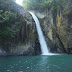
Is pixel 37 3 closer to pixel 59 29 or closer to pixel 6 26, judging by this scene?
pixel 59 29

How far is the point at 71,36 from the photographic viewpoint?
27000 mm

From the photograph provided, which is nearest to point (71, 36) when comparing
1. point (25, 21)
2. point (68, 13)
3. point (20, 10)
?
point (68, 13)

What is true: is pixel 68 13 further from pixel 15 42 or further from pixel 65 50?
pixel 15 42

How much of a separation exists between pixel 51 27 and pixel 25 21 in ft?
19.0

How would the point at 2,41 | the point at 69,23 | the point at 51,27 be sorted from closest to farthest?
the point at 2,41, the point at 69,23, the point at 51,27

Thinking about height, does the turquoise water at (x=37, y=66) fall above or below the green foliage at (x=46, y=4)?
below

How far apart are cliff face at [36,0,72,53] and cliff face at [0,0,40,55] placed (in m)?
3.09

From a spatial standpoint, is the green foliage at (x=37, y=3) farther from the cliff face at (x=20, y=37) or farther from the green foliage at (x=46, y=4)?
the cliff face at (x=20, y=37)

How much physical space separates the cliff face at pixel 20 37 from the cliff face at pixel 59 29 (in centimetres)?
309

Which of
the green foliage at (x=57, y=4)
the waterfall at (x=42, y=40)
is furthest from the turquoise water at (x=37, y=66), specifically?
the green foliage at (x=57, y=4)

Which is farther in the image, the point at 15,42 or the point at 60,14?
the point at 60,14

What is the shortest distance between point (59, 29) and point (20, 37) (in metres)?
7.89

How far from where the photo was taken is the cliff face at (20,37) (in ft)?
84.9

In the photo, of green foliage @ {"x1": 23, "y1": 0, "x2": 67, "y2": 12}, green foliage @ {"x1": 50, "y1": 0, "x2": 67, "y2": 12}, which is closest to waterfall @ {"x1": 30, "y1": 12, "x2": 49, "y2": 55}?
green foliage @ {"x1": 23, "y1": 0, "x2": 67, "y2": 12}
